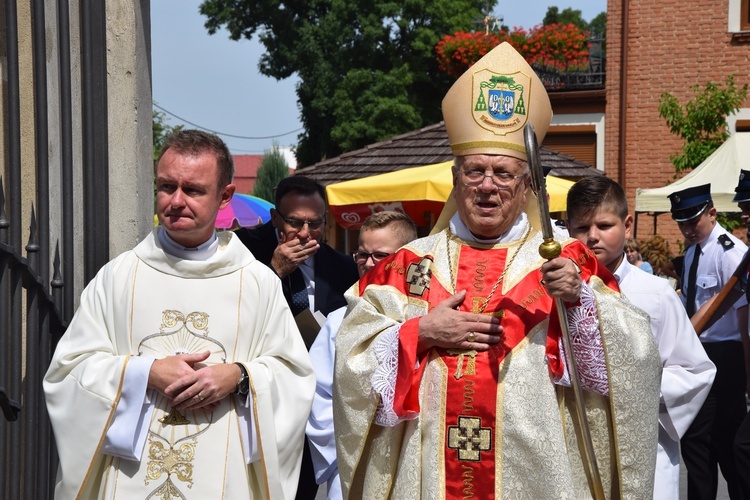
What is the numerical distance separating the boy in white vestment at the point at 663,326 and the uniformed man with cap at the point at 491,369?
0.77 meters

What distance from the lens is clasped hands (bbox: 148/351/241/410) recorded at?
329cm

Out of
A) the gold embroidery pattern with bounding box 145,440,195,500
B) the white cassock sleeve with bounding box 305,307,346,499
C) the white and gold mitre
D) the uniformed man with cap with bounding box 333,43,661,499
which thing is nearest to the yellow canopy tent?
the white cassock sleeve with bounding box 305,307,346,499

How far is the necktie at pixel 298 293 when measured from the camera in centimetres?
506

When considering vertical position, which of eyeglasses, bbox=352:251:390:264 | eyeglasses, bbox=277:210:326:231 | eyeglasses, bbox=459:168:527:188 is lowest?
eyeglasses, bbox=352:251:390:264

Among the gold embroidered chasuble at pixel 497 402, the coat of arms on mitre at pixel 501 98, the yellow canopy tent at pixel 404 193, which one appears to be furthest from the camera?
the yellow canopy tent at pixel 404 193

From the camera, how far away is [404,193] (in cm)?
970

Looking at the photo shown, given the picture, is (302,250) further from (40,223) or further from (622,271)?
(622,271)

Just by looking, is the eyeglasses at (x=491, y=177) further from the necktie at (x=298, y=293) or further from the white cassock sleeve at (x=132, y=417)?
the necktie at (x=298, y=293)

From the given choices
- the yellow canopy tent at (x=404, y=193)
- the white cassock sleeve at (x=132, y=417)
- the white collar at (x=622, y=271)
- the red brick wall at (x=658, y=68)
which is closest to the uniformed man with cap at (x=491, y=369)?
the white cassock sleeve at (x=132, y=417)

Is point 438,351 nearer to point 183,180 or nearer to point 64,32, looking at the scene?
point 183,180

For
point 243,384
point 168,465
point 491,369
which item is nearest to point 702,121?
point 491,369

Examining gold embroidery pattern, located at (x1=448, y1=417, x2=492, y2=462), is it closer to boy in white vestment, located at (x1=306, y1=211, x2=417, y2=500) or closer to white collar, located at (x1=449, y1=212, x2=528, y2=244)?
white collar, located at (x1=449, y1=212, x2=528, y2=244)

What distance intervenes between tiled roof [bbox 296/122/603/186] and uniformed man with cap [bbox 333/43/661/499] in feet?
30.6

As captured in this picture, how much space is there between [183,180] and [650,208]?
959 cm
